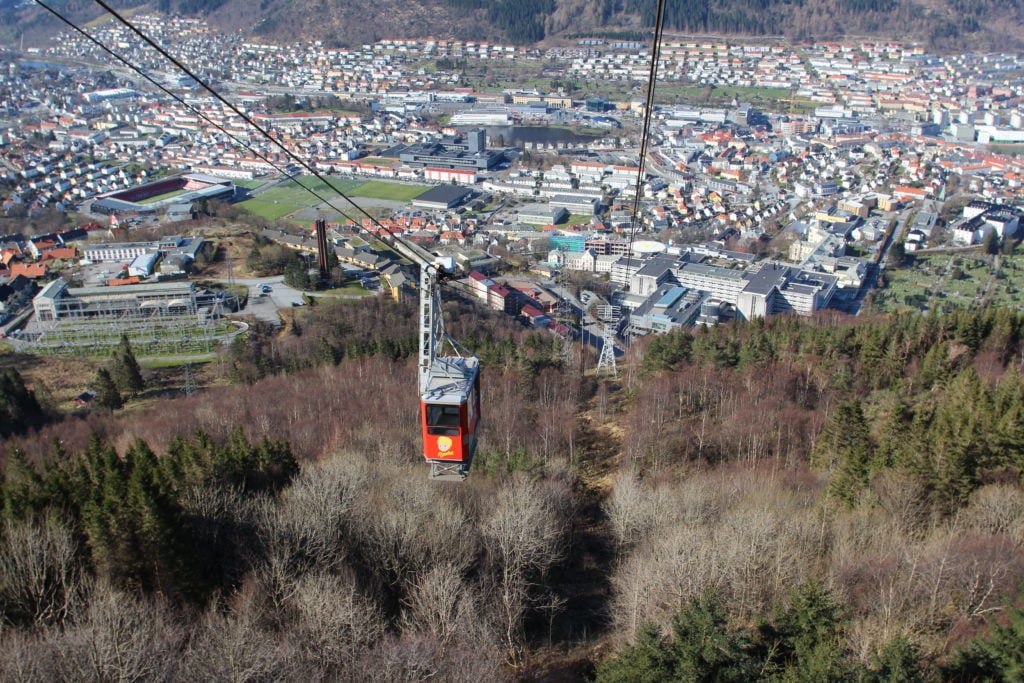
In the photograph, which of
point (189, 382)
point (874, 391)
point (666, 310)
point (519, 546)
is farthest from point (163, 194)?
point (519, 546)

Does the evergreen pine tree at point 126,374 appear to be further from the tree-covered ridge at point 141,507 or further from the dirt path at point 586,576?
the dirt path at point 586,576

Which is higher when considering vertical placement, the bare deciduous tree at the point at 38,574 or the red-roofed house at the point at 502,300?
the bare deciduous tree at the point at 38,574

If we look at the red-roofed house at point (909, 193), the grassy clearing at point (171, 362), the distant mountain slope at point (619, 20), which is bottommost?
the grassy clearing at point (171, 362)

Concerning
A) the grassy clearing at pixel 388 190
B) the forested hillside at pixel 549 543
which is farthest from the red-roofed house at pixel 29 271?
the grassy clearing at pixel 388 190

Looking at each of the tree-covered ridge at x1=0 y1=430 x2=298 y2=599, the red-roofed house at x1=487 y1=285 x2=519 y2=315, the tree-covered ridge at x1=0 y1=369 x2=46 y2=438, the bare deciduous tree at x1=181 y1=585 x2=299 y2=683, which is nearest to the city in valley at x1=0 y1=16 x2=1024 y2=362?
the red-roofed house at x1=487 y1=285 x2=519 y2=315

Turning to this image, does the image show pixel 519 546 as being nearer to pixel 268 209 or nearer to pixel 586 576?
pixel 586 576

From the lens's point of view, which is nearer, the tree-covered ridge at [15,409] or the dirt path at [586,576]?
the dirt path at [586,576]
